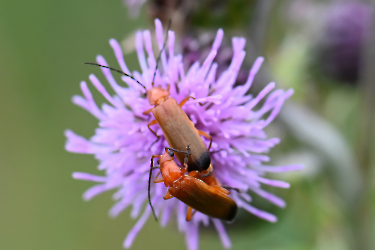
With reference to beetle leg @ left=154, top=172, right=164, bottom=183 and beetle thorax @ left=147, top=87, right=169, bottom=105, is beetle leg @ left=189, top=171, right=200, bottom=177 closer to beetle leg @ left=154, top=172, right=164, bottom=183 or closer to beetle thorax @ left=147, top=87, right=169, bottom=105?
beetle leg @ left=154, top=172, right=164, bottom=183

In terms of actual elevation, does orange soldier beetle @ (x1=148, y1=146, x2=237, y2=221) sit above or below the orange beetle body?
below

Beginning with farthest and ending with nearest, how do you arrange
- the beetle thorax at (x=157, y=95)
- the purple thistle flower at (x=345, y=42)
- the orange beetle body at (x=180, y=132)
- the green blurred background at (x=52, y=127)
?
the green blurred background at (x=52, y=127)
the purple thistle flower at (x=345, y=42)
the beetle thorax at (x=157, y=95)
the orange beetle body at (x=180, y=132)

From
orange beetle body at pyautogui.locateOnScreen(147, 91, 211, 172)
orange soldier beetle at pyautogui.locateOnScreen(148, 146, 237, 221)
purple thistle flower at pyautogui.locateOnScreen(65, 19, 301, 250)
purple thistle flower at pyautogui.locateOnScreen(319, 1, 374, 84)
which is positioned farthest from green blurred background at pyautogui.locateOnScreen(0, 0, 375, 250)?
orange beetle body at pyautogui.locateOnScreen(147, 91, 211, 172)

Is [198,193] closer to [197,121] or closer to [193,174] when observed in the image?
[193,174]

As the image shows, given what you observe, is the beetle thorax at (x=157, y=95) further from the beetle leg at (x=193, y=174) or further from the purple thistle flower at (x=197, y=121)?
the beetle leg at (x=193, y=174)

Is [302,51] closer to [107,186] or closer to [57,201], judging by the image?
[107,186]

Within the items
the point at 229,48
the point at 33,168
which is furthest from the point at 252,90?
the point at 33,168

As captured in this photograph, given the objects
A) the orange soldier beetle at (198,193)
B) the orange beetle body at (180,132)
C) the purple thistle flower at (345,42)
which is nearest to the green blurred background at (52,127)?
the purple thistle flower at (345,42)

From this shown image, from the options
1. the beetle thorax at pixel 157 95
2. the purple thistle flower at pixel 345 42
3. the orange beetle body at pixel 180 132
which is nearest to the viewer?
the orange beetle body at pixel 180 132
